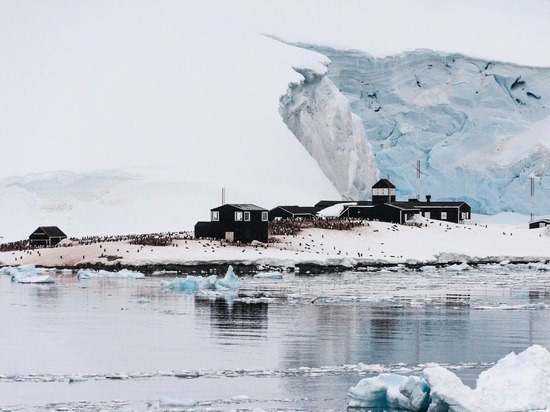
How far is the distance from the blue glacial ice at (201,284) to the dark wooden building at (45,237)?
81.2 ft

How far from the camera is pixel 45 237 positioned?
6475cm

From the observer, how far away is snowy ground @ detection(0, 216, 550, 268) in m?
54.1

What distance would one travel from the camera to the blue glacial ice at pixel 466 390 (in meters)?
16.0

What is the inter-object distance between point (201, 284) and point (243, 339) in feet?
50.7

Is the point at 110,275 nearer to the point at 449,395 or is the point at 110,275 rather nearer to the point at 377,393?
the point at 377,393

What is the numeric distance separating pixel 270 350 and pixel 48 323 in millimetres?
7250

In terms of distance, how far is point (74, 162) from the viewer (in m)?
81.4

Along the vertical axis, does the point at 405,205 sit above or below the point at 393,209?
above

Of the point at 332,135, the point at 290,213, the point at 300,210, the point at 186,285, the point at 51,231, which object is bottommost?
the point at 186,285

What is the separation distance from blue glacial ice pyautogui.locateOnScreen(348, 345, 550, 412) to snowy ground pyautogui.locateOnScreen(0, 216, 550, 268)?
117 feet

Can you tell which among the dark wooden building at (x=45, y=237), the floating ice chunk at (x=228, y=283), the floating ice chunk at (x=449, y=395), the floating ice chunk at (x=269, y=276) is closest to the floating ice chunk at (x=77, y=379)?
the floating ice chunk at (x=449, y=395)

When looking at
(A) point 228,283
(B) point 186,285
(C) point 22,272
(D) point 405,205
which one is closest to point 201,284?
(A) point 228,283

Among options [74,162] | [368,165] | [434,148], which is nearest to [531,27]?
[434,148]

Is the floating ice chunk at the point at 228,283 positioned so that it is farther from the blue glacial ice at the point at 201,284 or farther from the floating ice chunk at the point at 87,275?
the floating ice chunk at the point at 87,275
